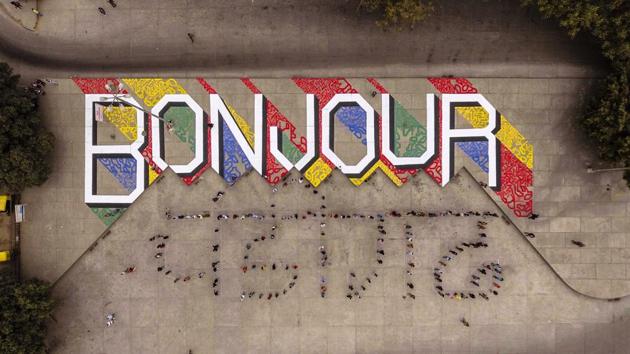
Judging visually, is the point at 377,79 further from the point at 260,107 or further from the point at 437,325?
the point at 437,325

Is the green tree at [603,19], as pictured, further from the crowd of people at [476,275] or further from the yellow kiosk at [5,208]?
the yellow kiosk at [5,208]

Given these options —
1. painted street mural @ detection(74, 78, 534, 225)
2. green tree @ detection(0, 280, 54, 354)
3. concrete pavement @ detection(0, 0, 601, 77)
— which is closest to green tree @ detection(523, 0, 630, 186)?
concrete pavement @ detection(0, 0, 601, 77)

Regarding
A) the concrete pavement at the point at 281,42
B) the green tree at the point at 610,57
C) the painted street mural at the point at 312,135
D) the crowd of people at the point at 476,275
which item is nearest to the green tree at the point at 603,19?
the green tree at the point at 610,57

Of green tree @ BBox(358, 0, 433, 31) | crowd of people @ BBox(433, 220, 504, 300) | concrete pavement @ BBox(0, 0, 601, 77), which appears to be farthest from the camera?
crowd of people @ BBox(433, 220, 504, 300)

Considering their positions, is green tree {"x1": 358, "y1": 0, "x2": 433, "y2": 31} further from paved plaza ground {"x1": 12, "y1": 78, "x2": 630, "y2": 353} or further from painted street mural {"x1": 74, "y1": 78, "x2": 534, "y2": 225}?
painted street mural {"x1": 74, "y1": 78, "x2": 534, "y2": 225}

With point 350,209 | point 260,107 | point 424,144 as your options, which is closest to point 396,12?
Result: point 424,144

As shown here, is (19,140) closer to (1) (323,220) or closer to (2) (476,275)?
(1) (323,220)
